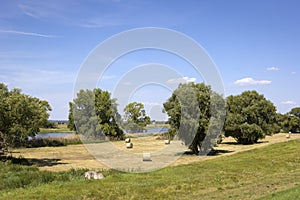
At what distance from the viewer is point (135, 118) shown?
82.2m

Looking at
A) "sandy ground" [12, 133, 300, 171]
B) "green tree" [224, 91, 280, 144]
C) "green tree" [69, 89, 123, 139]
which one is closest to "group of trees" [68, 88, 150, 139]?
"green tree" [69, 89, 123, 139]

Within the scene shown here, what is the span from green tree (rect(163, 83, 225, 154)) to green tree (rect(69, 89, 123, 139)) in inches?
1140

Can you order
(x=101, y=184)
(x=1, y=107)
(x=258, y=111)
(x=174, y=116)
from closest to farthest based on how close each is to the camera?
(x=101, y=184) → (x=1, y=107) → (x=174, y=116) → (x=258, y=111)

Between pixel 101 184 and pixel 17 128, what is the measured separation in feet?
44.9

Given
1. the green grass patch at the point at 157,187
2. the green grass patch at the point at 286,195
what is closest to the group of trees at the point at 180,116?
the green grass patch at the point at 157,187

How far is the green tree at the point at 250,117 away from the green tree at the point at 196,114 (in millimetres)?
13990

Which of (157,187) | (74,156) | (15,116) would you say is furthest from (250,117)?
(157,187)

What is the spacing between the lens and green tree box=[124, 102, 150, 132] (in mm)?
79869

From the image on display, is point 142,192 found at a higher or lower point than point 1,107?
lower

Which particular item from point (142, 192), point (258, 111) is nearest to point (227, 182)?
point (142, 192)

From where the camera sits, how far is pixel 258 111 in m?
49.4

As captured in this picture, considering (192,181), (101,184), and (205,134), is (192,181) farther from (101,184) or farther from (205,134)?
(205,134)

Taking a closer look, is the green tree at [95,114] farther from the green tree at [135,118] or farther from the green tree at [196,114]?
the green tree at [196,114]

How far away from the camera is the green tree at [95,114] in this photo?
199 ft
